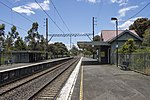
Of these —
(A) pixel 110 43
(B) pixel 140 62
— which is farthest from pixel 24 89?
(A) pixel 110 43

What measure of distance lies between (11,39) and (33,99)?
6822 centimetres

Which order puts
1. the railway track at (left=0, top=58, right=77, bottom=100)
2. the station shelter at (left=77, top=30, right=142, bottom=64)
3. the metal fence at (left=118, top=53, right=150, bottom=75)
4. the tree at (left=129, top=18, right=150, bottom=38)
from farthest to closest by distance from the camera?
the tree at (left=129, top=18, right=150, bottom=38)
the station shelter at (left=77, top=30, right=142, bottom=64)
the metal fence at (left=118, top=53, right=150, bottom=75)
the railway track at (left=0, top=58, right=77, bottom=100)

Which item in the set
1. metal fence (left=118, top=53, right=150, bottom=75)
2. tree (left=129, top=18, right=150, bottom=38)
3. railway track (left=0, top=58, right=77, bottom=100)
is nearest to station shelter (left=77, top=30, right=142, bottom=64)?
metal fence (left=118, top=53, right=150, bottom=75)

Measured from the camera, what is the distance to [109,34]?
180ft

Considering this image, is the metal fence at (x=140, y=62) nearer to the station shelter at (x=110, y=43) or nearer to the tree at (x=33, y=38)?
the station shelter at (x=110, y=43)

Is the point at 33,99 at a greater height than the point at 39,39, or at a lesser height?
lesser

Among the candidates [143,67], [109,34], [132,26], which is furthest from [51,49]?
[143,67]

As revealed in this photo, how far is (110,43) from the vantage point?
1774 inches

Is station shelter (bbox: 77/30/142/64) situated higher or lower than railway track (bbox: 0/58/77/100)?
higher

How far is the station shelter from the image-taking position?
44031mm

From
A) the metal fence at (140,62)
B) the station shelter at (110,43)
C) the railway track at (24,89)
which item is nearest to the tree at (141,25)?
the station shelter at (110,43)

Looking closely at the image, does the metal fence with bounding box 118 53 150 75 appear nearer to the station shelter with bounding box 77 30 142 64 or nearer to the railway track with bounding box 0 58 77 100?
the railway track with bounding box 0 58 77 100

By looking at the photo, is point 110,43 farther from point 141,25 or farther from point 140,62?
point 141,25

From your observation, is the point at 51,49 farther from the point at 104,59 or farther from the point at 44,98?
the point at 44,98
